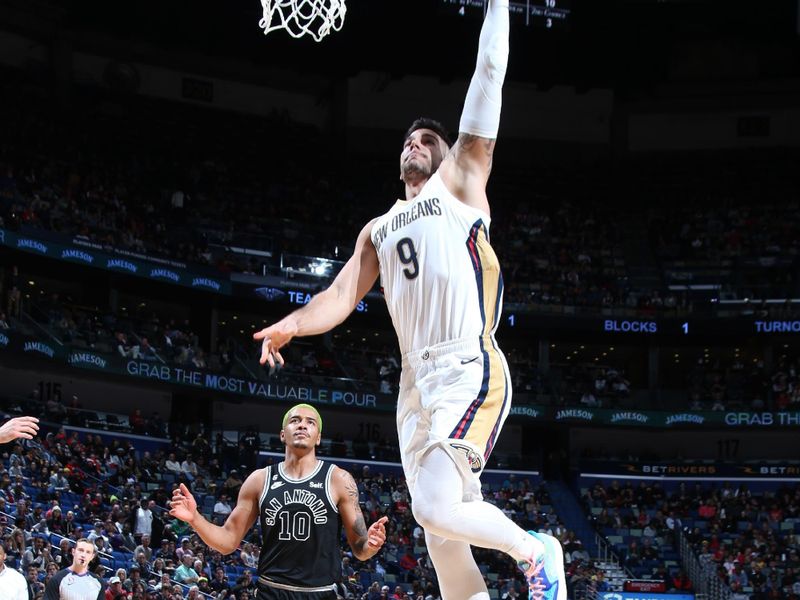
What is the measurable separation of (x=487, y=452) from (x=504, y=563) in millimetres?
23816

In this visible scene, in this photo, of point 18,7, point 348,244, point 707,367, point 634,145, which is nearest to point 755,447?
point 707,367

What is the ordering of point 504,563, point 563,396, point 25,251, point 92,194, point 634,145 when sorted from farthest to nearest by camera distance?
point 634,145
point 563,396
point 92,194
point 25,251
point 504,563

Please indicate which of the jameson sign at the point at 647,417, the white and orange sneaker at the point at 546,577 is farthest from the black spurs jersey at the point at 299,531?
the jameson sign at the point at 647,417

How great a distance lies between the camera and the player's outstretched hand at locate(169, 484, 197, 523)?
24.4 feet

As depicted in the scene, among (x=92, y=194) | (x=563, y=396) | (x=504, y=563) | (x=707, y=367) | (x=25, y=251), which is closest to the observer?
(x=504, y=563)

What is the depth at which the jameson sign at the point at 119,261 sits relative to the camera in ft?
110

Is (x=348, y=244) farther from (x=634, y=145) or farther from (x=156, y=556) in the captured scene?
(x=156, y=556)

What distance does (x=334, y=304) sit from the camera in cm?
643

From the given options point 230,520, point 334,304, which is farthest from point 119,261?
point 334,304

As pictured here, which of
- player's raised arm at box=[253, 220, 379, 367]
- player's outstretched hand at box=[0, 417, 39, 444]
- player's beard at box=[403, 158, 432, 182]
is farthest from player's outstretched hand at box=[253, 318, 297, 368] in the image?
player's outstretched hand at box=[0, 417, 39, 444]

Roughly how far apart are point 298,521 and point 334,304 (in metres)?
2.50

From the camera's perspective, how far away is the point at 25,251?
33625 mm

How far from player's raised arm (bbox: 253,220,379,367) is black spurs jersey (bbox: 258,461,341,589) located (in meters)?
2.31

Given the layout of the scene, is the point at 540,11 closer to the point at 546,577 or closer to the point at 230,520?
the point at 230,520
